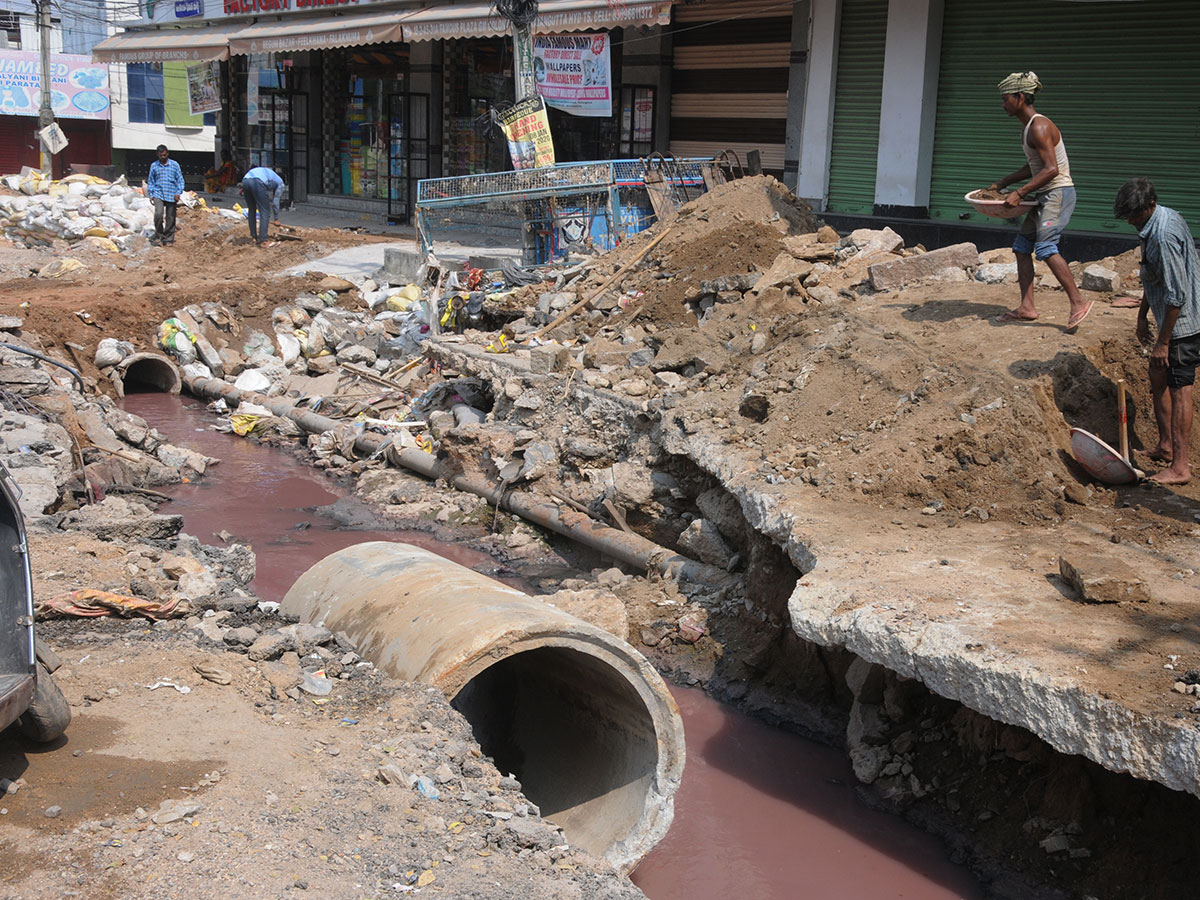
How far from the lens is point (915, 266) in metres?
9.61

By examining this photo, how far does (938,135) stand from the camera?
1344cm

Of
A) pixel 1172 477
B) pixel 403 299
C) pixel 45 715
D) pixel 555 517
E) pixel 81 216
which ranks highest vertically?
pixel 81 216

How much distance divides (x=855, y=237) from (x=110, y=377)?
9.18 m

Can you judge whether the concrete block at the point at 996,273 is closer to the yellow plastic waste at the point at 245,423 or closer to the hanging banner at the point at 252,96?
the yellow plastic waste at the point at 245,423

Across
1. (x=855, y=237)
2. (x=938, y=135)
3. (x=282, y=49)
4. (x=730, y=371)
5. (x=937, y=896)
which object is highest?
(x=282, y=49)

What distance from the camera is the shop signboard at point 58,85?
114ft

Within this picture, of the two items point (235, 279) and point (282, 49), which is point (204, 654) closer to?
point (235, 279)

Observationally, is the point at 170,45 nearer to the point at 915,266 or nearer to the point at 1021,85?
the point at 915,266

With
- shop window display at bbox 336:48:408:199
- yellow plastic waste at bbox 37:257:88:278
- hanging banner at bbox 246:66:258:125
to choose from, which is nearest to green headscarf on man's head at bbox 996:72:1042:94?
yellow plastic waste at bbox 37:257:88:278

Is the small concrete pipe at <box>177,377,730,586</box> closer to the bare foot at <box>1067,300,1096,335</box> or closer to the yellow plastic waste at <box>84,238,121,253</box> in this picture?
the bare foot at <box>1067,300,1096,335</box>

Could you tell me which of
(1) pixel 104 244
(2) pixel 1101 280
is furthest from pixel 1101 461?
(1) pixel 104 244

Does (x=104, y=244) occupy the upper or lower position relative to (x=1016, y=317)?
lower

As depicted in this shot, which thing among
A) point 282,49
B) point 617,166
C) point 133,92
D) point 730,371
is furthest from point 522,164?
point 133,92

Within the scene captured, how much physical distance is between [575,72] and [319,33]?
244 inches
